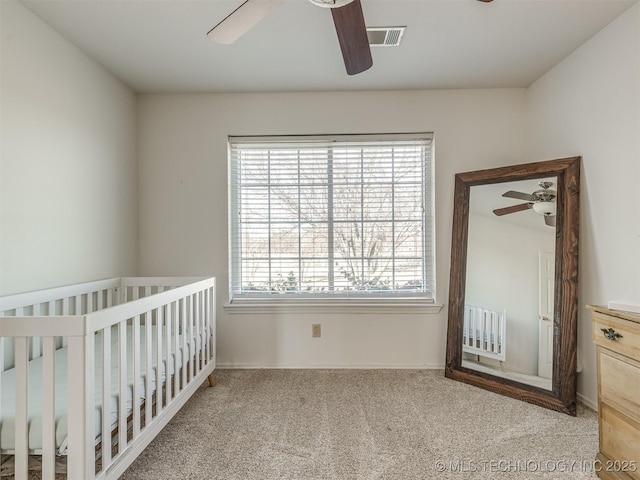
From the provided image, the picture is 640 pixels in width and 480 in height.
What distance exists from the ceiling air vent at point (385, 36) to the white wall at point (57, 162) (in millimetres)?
1835

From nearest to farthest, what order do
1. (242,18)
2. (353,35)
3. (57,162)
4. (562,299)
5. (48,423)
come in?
(48,423)
(242,18)
(353,35)
(57,162)
(562,299)

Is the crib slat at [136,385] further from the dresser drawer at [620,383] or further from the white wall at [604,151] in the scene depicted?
the white wall at [604,151]

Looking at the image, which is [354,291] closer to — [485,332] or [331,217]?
[331,217]

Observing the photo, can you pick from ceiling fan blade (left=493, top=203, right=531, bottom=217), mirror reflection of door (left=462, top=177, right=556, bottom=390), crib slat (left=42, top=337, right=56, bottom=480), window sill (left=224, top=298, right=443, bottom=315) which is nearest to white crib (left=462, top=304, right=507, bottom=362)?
mirror reflection of door (left=462, top=177, right=556, bottom=390)

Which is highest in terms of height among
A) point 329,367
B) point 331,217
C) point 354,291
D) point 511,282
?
point 331,217

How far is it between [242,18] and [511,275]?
2.28 metres

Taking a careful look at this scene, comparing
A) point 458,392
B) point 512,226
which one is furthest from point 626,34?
point 458,392

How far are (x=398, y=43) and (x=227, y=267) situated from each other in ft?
6.65

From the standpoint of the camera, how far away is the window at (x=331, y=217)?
288 centimetres

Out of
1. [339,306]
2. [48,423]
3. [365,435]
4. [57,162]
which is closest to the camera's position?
[48,423]

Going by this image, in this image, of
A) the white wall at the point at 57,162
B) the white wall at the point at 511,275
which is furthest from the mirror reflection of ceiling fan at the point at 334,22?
the white wall at the point at 511,275

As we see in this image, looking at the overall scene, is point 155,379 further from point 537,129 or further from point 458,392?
point 537,129

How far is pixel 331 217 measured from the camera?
2.90 meters

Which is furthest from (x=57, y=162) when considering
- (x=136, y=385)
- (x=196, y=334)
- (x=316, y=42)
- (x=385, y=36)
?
(x=385, y=36)
